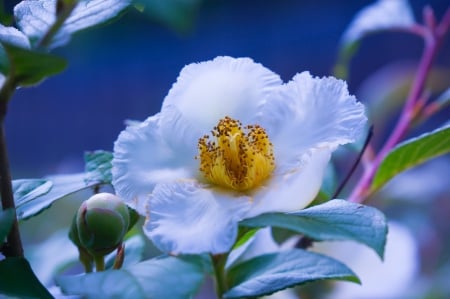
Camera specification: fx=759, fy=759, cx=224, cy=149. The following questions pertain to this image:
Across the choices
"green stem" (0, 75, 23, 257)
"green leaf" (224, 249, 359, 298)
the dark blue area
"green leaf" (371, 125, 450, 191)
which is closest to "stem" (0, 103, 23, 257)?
"green stem" (0, 75, 23, 257)

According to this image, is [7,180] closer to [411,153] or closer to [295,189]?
[295,189]

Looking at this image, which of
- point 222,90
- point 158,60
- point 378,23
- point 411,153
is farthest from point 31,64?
point 158,60

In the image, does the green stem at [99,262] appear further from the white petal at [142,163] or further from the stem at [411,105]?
the stem at [411,105]

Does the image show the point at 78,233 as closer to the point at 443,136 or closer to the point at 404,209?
the point at 443,136

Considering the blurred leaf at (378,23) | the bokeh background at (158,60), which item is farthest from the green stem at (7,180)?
the bokeh background at (158,60)

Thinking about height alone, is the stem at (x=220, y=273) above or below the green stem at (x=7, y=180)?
below

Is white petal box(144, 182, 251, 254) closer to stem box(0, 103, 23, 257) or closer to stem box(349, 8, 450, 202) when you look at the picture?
stem box(0, 103, 23, 257)
